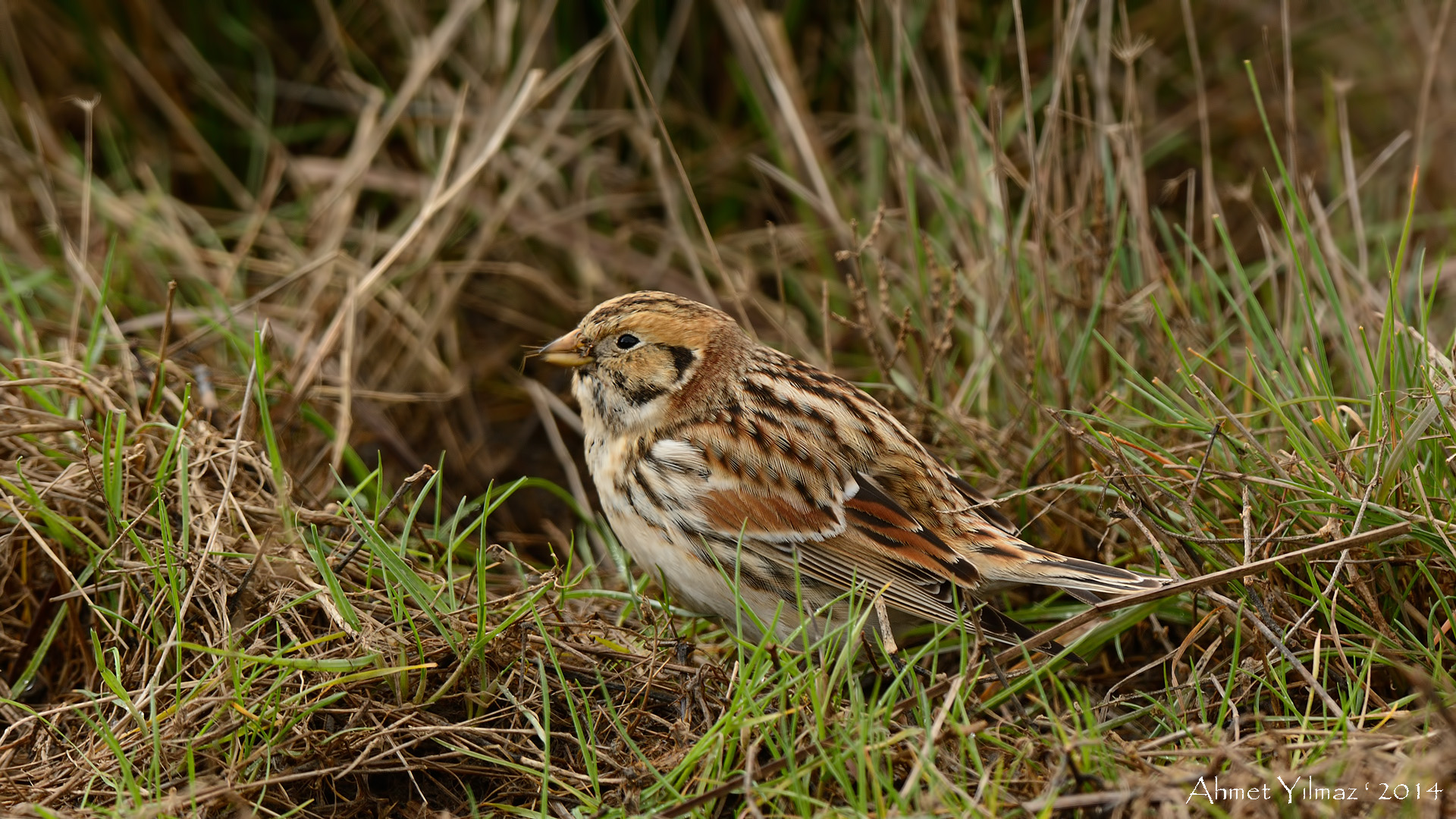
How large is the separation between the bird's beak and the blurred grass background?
476 mm

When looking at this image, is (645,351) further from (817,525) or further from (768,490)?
(817,525)

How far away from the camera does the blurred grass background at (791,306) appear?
3.03 meters

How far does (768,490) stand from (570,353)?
0.72m

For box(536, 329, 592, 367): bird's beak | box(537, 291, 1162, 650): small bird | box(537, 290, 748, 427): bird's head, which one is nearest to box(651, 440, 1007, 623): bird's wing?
box(537, 291, 1162, 650): small bird

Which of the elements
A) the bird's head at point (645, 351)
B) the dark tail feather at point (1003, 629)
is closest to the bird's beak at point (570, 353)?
the bird's head at point (645, 351)

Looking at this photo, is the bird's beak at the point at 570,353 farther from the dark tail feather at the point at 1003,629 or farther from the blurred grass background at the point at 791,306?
the dark tail feather at the point at 1003,629

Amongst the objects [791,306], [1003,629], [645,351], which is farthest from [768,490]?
[791,306]

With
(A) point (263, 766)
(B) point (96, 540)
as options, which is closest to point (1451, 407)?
(A) point (263, 766)

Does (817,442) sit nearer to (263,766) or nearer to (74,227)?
(263,766)

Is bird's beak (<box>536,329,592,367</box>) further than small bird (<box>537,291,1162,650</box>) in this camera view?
Yes

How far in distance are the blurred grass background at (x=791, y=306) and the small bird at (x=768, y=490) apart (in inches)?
8.8

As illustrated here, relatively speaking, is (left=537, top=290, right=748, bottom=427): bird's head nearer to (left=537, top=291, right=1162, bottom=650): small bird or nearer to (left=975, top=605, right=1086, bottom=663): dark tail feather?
(left=537, top=291, right=1162, bottom=650): small bird

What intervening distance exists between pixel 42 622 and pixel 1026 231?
354 cm

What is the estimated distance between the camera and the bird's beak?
12.5 feet
